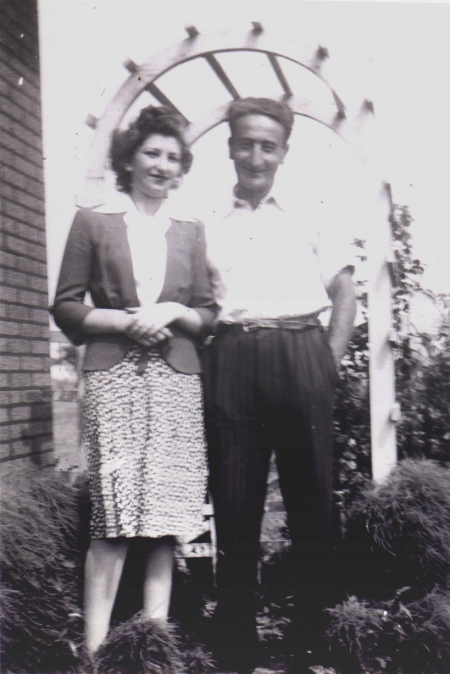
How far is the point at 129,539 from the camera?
236 cm

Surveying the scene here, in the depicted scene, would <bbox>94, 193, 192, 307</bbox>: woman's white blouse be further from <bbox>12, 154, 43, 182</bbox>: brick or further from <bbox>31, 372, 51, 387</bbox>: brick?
<bbox>31, 372, 51, 387</bbox>: brick

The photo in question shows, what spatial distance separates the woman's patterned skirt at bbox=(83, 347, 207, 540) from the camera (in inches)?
91.1

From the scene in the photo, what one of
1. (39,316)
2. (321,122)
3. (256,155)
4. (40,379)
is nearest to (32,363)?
(40,379)

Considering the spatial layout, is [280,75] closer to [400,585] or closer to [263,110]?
[263,110]

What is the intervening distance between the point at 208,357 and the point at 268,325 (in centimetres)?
27

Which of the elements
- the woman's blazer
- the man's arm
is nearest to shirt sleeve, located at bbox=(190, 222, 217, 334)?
the woman's blazer

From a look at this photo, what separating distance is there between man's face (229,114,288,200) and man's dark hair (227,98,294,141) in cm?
2

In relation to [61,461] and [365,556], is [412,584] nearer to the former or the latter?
[365,556]

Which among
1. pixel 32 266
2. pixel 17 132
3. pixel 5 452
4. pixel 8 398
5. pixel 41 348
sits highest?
pixel 17 132

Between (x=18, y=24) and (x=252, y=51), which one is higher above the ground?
(x=18, y=24)

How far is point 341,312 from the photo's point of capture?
8.16ft

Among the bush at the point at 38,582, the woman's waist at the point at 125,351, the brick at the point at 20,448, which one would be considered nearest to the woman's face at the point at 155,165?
the woman's waist at the point at 125,351

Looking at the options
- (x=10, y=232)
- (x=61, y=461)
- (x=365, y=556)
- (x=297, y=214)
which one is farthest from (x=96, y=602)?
(x=297, y=214)

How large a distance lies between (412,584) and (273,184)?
5.65 feet
